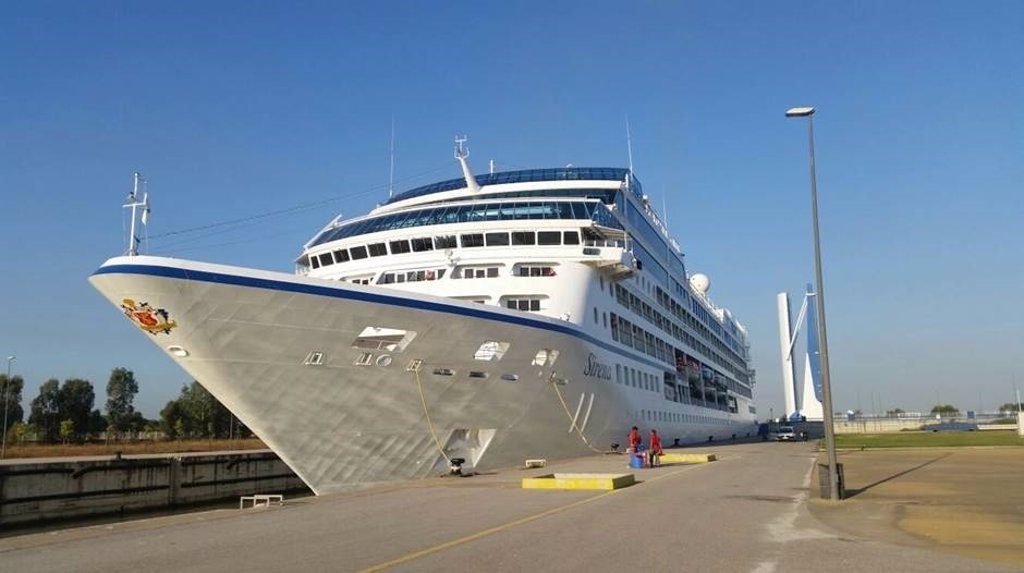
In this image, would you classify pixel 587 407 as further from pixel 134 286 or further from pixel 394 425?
pixel 134 286

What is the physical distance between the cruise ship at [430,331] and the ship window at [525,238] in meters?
0.04

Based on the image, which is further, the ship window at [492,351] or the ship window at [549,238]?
the ship window at [549,238]

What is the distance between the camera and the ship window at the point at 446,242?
26.1 meters

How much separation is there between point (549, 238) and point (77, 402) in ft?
280


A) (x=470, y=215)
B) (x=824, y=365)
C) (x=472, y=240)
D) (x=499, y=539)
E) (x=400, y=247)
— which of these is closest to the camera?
(x=499, y=539)

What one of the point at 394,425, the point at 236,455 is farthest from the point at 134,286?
the point at 236,455

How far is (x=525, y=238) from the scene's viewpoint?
2661 centimetres

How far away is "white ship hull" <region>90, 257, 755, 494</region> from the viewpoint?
1599cm

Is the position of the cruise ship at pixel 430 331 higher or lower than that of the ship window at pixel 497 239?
lower

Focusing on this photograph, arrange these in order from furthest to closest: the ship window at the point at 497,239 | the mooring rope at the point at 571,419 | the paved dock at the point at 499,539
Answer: the ship window at the point at 497,239
the mooring rope at the point at 571,419
the paved dock at the point at 499,539

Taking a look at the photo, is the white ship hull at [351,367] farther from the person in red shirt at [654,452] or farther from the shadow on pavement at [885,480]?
the shadow on pavement at [885,480]

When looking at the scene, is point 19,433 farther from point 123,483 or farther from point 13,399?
point 123,483

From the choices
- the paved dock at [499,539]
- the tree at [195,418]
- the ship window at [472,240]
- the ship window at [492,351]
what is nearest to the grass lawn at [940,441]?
the ship window at [472,240]

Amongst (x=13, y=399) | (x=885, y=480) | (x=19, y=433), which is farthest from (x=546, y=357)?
(x=13, y=399)
